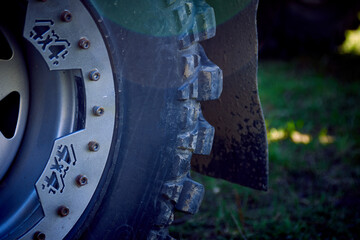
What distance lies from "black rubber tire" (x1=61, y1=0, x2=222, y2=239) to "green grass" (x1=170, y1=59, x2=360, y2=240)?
47 cm

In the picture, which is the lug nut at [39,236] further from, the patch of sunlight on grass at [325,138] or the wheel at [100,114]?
the patch of sunlight on grass at [325,138]

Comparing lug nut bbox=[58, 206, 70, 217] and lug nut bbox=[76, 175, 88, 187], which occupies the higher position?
lug nut bbox=[76, 175, 88, 187]

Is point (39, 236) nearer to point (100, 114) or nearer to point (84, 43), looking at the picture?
point (100, 114)

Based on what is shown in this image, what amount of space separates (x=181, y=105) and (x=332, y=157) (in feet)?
5.06

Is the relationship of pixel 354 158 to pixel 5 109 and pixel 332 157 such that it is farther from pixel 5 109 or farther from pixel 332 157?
pixel 5 109

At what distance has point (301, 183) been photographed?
2.08 meters

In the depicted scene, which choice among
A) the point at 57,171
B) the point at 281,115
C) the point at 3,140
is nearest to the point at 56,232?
the point at 57,171

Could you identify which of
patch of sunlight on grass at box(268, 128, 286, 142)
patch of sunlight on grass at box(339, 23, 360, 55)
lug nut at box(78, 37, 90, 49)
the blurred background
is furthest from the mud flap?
patch of sunlight on grass at box(339, 23, 360, 55)

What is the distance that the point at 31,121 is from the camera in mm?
1084

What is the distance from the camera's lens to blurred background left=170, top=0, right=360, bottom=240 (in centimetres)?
170

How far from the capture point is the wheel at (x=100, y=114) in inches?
39.1

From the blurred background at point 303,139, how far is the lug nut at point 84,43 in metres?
0.82

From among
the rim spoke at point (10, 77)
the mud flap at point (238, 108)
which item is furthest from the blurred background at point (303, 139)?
the rim spoke at point (10, 77)

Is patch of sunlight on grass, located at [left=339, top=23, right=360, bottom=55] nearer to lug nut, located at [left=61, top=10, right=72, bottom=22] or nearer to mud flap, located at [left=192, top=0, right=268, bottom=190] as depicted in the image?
mud flap, located at [left=192, top=0, right=268, bottom=190]
